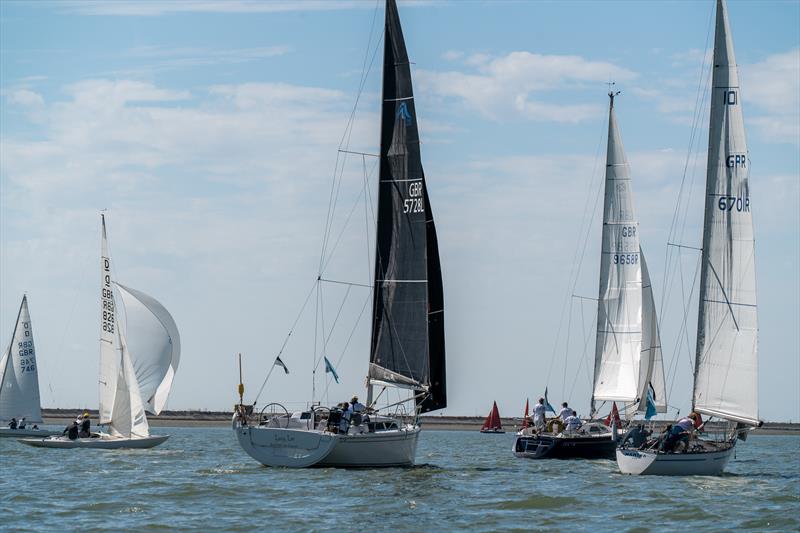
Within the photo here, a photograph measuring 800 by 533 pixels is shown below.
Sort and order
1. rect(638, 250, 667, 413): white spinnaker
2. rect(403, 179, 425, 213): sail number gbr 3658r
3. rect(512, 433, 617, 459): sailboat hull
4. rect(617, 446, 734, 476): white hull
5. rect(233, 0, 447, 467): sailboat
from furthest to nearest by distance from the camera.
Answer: rect(638, 250, 667, 413): white spinnaker, rect(512, 433, 617, 459): sailboat hull, rect(403, 179, 425, 213): sail number gbr 3658r, rect(233, 0, 447, 467): sailboat, rect(617, 446, 734, 476): white hull

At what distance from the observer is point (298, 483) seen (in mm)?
34375

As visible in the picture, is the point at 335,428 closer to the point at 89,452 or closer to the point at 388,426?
the point at 388,426

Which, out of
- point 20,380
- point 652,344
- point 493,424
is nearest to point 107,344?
point 20,380

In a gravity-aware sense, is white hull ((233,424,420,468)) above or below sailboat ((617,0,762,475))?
below

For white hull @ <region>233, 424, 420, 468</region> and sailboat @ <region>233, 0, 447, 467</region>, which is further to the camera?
sailboat @ <region>233, 0, 447, 467</region>

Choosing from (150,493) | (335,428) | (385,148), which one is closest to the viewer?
(150,493)

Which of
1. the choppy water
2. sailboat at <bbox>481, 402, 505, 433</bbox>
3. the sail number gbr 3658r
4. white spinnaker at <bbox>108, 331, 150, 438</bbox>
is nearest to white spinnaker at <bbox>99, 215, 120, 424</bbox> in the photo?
white spinnaker at <bbox>108, 331, 150, 438</bbox>

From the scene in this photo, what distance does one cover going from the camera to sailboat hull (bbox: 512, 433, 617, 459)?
1897 inches

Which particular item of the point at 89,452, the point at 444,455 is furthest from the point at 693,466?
the point at 89,452

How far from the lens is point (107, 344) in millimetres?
55375

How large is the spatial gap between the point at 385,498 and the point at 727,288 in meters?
13.9

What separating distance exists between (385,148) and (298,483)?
11003 millimetres

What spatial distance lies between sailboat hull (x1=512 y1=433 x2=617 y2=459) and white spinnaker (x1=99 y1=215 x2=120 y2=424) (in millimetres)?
17168

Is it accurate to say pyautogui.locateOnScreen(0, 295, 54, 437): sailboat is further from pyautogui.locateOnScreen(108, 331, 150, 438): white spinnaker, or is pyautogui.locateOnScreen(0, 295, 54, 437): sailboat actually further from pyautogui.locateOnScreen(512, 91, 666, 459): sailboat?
pyautogui.locateOnScreen(512, 91, 666, 459): sailboat
